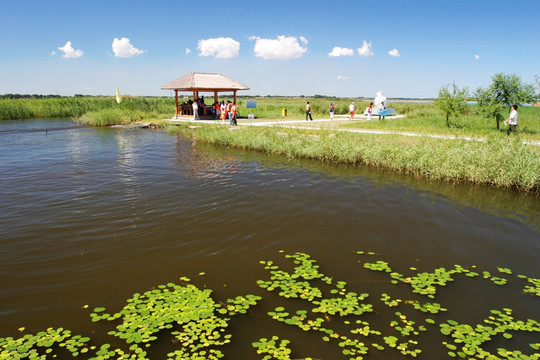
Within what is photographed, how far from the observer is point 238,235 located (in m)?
6.96

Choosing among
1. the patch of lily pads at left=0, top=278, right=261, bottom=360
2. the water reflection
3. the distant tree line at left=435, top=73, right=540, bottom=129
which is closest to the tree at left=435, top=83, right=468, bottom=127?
the distant tree line at left=435, top=73, right=540, bottom=129

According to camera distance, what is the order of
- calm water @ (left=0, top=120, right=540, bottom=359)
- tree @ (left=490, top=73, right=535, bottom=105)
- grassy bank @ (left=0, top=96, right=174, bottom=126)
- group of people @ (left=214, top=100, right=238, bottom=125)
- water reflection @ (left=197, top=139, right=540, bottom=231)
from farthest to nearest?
grassy bank @ (left=0, top=96, right=174, bottom=126)
group of people @ (left=214, top=100, right=238, bottom=125)
tree @ (left=490, top=73, right=535, bottom=105)
water reflection @ (left=197, top=139, right=540, bottom=231)
calm water @ (left=0, top=120, right=540, bottom=359)

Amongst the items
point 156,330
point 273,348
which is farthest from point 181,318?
point 273,348

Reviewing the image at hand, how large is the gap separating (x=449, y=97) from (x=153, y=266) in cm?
2054

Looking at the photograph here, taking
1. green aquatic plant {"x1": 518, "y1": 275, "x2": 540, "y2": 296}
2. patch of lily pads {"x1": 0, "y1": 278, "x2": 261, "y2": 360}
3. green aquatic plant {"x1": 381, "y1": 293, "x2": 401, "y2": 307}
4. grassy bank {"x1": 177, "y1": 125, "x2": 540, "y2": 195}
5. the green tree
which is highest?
the green tree

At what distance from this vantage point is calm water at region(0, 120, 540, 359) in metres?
4.80

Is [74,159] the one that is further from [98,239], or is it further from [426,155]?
[426,155]

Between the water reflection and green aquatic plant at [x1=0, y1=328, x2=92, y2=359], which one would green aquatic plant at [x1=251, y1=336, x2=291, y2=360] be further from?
the water reflection

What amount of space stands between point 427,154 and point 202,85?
1978 cm

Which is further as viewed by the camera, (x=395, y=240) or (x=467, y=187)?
(x=467, y=187)

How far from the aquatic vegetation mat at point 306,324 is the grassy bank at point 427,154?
5.69 m

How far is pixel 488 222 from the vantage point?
7949mm

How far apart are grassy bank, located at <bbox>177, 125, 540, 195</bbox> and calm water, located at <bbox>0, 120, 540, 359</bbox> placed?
0.49 metres

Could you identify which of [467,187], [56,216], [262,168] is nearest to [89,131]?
[262,168]
